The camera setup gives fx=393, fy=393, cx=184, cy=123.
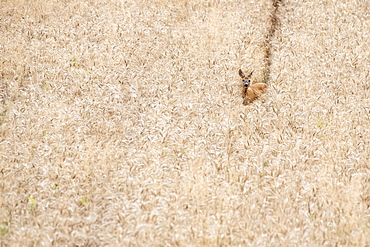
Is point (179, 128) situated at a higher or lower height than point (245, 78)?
lower

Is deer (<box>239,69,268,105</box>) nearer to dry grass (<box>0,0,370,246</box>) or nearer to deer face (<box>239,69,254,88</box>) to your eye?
deer face (<box>239,69,254,88</box>)

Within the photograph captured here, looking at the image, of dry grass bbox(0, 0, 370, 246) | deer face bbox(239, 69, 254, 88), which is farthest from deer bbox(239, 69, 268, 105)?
dry grass bbox(0, 0, 370, 246)

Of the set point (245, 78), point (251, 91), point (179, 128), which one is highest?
point (245, 78)

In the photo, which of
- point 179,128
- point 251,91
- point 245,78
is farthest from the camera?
point 245,78

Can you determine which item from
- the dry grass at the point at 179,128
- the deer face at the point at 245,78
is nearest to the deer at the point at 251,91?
the deer face at the point at 245,78

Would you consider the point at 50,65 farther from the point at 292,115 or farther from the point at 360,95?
the point at 360,95

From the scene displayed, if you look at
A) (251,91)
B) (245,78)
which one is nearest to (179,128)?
(251,91)

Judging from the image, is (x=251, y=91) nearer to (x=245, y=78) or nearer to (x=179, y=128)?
(x=245, y=78)

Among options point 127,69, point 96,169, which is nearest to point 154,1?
point 127,69

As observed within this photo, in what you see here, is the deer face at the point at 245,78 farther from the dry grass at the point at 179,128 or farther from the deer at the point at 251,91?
the dry grass at the point at 179,128
